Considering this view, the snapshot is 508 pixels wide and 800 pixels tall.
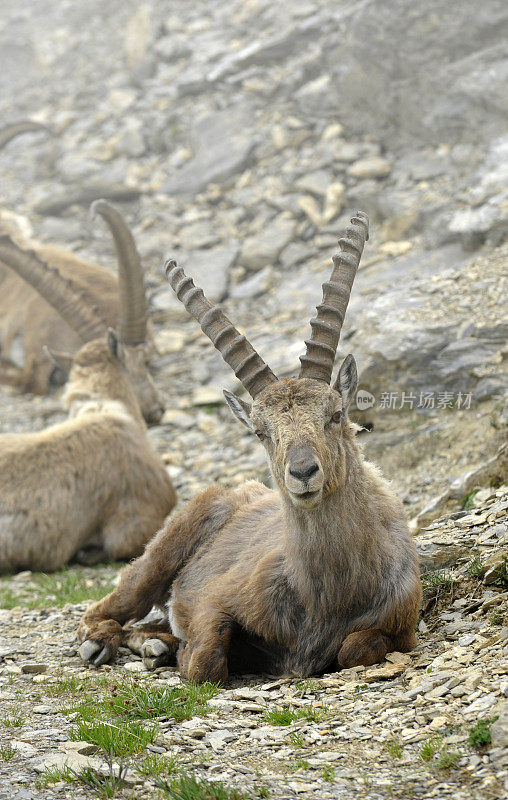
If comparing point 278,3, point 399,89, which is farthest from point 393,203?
point 278,3

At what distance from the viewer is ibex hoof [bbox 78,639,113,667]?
21.2 ft

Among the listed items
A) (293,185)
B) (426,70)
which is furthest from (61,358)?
(426,70)

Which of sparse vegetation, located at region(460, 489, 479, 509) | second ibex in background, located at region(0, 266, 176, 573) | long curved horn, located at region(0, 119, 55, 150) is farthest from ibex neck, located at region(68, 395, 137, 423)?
long curved horn, located at region(0, 119, 55, 150)

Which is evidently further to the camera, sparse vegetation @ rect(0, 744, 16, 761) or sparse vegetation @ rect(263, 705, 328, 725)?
sparse vegetation @ rect(263, 705, 328, 725)

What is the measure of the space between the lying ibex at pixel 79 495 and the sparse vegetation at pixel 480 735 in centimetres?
629

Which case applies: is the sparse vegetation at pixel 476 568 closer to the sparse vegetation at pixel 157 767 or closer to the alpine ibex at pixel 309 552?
the alpine ibex at pixel 309 552

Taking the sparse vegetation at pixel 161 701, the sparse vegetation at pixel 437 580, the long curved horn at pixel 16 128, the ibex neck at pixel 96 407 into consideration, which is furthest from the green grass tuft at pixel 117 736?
the long curved horn at pixel 16 128

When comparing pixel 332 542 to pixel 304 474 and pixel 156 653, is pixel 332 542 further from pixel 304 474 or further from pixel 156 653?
pixel 156 653

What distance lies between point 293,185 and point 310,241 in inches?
54.5

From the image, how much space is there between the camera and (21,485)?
973cm

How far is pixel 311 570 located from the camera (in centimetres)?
576

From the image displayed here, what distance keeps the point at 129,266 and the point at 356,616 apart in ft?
27.6

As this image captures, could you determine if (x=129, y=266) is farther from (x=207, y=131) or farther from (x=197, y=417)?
(x=207, y=131)

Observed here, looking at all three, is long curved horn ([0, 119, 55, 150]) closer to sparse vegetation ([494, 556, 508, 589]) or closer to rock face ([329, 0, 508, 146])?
rock face ([329, 0, 508, 146])
